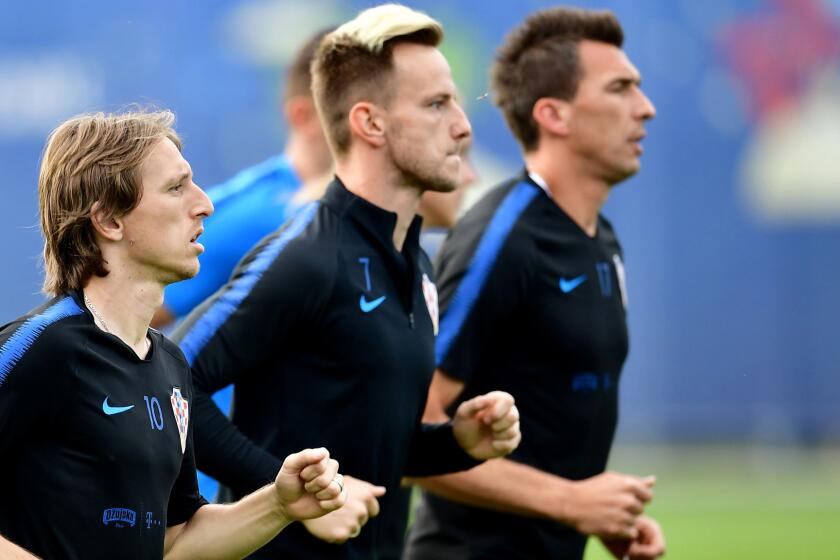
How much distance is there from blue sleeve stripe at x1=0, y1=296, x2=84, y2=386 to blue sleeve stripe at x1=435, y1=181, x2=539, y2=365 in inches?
72.1

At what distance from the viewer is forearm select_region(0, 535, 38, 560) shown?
119 inches

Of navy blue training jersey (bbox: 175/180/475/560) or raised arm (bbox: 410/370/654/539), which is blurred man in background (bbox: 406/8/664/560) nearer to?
raised arm (bbox: 410/370/654/539)

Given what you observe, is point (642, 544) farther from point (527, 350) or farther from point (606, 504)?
point (527, 350)

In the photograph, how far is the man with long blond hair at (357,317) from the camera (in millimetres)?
4086

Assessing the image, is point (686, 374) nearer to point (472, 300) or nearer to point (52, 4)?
point (52, 4)

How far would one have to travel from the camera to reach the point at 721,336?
15.2m

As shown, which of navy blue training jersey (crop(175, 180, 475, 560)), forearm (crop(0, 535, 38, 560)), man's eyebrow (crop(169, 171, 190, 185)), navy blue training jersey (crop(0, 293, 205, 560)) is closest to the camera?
forearm (crop(0, 535, 38, 560))

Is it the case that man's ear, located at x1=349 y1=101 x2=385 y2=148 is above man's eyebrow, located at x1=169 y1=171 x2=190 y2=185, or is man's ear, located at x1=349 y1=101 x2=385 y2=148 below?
above

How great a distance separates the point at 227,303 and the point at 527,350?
132 centimetres

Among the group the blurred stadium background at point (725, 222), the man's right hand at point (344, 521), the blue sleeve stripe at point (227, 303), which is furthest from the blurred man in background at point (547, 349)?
the blurred stadium background at point (725, 222)

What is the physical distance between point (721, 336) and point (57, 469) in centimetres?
1266

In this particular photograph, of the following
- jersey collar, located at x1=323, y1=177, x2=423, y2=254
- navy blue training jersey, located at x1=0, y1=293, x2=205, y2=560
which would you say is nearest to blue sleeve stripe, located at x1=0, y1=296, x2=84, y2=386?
navy blue training jersey, located at x1=0, y1=293, x2=205, y2=560

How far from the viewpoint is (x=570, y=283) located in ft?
17.0

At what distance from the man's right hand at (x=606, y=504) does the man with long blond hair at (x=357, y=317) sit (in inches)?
22.0
